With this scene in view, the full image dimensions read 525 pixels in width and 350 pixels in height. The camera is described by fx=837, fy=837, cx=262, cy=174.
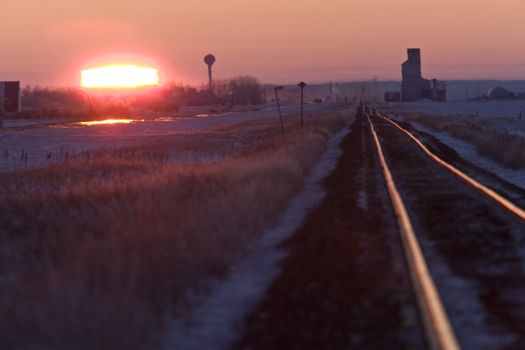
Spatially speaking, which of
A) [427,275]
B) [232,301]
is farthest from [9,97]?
[427,275]

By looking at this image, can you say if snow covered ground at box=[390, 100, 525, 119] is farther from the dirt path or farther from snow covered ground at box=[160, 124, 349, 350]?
snow covered ground at box=[160, 124, 349, 350]

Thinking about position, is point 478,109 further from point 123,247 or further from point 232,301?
point 232,301

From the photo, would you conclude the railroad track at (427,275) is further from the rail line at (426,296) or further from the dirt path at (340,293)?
the dirt path at (340,293)

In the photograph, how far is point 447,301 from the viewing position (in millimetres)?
8031

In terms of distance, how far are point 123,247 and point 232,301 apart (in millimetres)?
2358

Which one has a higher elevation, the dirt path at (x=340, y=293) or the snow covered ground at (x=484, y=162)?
the snow covered ground at (x=484, y=162)

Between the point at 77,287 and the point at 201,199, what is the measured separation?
6865mm

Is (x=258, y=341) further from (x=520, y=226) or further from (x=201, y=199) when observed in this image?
(x=201, y=199)

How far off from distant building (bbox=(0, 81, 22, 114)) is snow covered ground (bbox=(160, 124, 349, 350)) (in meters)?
108

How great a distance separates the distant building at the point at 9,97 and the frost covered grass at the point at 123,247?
99.1m

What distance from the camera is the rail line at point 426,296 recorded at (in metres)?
6.29

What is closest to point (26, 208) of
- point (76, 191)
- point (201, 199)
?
point (76, 191)

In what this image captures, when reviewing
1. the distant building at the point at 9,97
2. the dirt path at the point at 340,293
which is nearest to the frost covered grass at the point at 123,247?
the dirt path at the point at 340,293

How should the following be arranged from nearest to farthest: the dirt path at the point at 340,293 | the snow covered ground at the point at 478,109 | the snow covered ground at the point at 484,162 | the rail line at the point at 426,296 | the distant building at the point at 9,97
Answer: the rail line at the point at 426,296
the dirt path at the point at 340,293
the snow covered ground at the point at 484,162
the snow covered ground at the point at 478,109
the distant building at the point at 9,97
